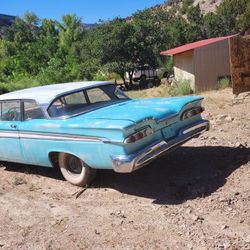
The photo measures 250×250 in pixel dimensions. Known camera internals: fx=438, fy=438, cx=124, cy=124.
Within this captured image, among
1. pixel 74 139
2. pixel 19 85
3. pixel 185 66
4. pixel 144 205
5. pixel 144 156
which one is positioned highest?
pixel 74 139

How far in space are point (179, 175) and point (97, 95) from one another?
1.74m

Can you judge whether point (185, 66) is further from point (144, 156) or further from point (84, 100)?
point (144, 156)

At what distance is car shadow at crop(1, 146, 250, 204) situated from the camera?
5.07 m

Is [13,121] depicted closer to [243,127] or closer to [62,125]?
[62,125]

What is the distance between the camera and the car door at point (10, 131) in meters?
6.12

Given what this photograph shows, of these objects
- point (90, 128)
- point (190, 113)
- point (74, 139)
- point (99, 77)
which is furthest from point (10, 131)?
point (99, 77)

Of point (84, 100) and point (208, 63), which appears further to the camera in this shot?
point (208, 63)

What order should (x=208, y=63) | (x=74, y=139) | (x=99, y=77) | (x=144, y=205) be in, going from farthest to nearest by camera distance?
(x=99, y=77) → (x=208, y=63) → (x=74, y=139) → (x=144, y=205)

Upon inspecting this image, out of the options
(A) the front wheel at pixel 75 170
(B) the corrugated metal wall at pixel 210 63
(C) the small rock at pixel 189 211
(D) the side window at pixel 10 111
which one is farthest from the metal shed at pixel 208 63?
(C) the small rock at pixel 189 211

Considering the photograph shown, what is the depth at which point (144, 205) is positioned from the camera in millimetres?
4863

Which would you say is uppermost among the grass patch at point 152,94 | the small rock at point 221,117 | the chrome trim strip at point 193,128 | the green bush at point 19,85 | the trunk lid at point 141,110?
the trunk lid at point 141,110

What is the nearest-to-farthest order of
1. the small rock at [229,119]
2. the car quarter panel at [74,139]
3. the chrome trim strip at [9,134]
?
the car quarter panel at [74,139] < the chrome trim strip at [9,134] < the small rock at [229,119]

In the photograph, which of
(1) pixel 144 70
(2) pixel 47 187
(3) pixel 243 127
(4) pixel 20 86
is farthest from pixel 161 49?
(2) pixel 47 187

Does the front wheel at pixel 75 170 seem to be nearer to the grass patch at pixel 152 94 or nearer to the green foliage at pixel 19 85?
the grass patch at pixel 152 94
